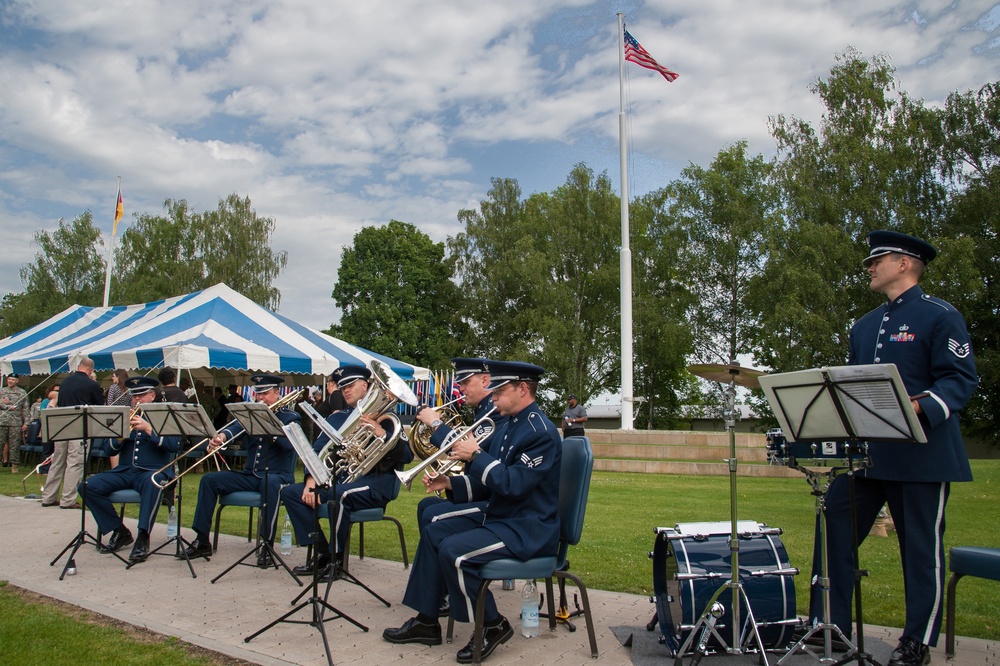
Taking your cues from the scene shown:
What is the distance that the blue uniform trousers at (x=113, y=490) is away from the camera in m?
7.58

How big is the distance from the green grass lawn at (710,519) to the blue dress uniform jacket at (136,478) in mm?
929

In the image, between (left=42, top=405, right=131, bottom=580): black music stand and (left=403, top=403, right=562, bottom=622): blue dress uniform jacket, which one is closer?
(left=403, top=403, right=562, bottom=622): blue dress uniform jacket

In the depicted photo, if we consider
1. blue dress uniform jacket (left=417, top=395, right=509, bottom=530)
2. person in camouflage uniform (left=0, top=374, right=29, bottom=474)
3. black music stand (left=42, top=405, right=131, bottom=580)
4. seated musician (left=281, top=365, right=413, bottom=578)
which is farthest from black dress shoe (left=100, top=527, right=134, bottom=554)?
person in camouflage uniform (left=0, top=374, right=29, bottom=474)

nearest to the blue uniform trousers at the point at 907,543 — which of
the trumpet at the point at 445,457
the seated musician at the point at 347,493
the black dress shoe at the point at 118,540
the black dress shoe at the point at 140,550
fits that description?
the trumpet at the point at 445,457

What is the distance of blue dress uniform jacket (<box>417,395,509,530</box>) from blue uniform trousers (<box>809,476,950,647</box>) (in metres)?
2.20

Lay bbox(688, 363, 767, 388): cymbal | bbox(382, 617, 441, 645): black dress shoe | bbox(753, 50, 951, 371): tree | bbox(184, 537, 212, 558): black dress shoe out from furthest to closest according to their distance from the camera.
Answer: bbox(753, 50, 951, 371): tree → bbox(184, 537, 212, 558): black dress shoe → bbox(382, 617, 441, 645): black dress shoe → bbox(688, 363, 767, 388): cymbal

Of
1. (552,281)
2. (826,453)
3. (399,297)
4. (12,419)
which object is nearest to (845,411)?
(826,453)

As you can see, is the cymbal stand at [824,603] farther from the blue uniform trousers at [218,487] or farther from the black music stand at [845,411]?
the blue uniform trousers at [218,487]

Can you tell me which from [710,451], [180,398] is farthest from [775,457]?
[710,451]

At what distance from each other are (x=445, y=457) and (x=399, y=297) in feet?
127

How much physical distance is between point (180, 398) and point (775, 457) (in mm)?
9606

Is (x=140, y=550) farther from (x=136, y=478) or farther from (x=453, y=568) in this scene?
(x=453, y=568)

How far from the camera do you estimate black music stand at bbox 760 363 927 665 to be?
3.62 metres

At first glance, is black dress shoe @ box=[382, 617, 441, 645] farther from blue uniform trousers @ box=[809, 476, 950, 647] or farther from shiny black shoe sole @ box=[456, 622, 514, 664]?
blue uniform trousers @ box=[809, 476, 950, 647]
